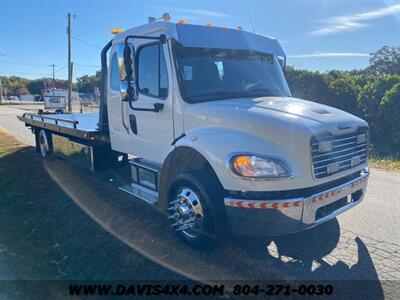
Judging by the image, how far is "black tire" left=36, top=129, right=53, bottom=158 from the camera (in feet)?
28.7

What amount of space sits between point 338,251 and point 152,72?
10.2 feet

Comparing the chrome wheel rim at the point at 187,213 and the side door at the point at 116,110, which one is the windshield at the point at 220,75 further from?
the side door at the point at 116,110

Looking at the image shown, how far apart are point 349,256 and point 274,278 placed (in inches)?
40.5

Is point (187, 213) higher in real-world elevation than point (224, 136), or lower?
lower

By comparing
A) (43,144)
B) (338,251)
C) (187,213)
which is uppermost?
(43,144)

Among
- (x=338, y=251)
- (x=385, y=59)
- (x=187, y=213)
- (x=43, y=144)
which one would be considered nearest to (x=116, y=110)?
(x=187, y=213)

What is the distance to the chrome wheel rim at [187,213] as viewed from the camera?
3713 mm

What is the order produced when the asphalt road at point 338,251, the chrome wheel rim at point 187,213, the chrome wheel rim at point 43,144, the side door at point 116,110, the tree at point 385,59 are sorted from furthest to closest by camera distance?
the tree at point 385,59, the chrome wheel rim at point 43,144, the side door at point 116,110, the chrome wheel rim at point 187,213, the asphalt road at point 338,251

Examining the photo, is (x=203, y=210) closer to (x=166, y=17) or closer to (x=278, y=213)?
(x=278, y=213)

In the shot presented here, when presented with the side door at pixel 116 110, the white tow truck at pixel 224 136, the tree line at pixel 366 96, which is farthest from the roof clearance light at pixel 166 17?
the tree line at pixel 366 96

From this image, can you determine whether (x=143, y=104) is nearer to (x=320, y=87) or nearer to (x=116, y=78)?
(x=116, y=78)

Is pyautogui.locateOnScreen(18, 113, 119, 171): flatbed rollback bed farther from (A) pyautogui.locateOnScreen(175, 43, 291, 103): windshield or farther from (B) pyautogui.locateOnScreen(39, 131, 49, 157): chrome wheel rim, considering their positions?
(A) pyautogui.locateOnScreen(175, 43, 291, 103): windshield

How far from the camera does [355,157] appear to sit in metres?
3.78

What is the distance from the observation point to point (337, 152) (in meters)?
3.51
